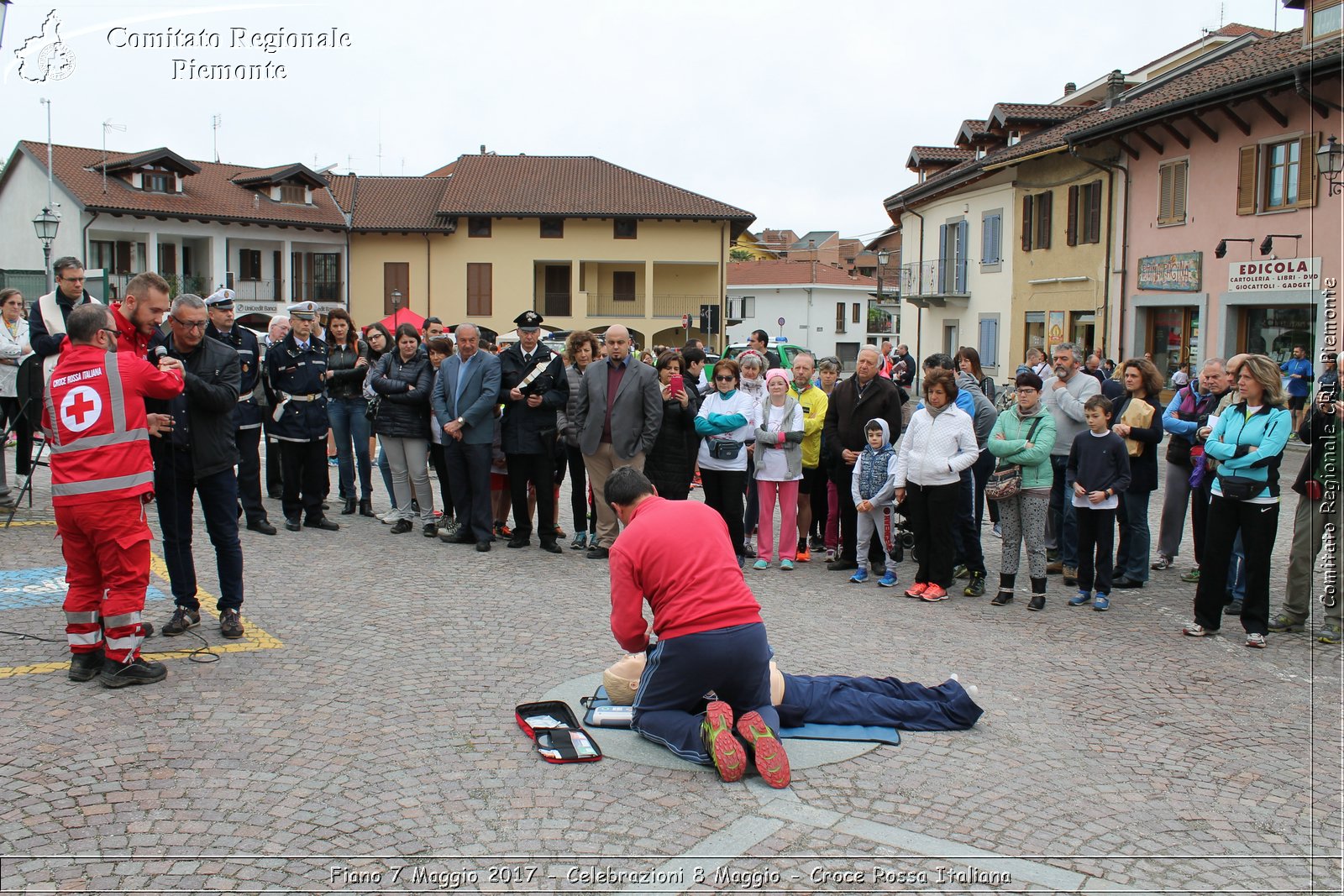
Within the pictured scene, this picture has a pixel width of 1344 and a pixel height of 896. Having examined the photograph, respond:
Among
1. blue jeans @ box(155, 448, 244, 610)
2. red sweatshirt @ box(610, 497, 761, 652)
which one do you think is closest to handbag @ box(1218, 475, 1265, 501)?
red sweatshirt @ box(610, 497, 761, 652)

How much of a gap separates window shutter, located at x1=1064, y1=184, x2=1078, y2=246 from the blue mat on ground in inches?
1030

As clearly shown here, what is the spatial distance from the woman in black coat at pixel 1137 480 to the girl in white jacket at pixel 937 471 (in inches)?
57.6

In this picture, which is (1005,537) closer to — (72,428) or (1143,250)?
(72,428)

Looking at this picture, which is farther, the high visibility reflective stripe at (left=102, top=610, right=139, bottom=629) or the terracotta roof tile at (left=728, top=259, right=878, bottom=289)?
the terracotta roof tile at (left=728, top=259, right=878, bottom=289)

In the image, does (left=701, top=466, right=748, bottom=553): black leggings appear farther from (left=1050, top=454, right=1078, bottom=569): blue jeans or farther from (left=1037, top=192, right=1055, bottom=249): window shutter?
(left=1037, top=192, right=1055, bottom=249): window shutter

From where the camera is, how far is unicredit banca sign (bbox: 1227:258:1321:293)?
20.5 meters

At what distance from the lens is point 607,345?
9805mm

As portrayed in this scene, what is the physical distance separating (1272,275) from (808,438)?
15632 millimetres

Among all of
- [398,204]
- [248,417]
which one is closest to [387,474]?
[248,417]

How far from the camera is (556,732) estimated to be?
5.38m

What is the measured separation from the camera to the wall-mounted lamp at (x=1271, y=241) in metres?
21.0

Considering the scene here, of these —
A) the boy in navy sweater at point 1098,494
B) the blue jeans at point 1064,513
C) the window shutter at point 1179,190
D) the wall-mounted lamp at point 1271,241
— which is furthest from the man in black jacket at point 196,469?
the window shutter at point 1179,190

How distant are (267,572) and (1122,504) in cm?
700

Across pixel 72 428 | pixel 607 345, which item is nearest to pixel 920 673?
pixel 607 345
